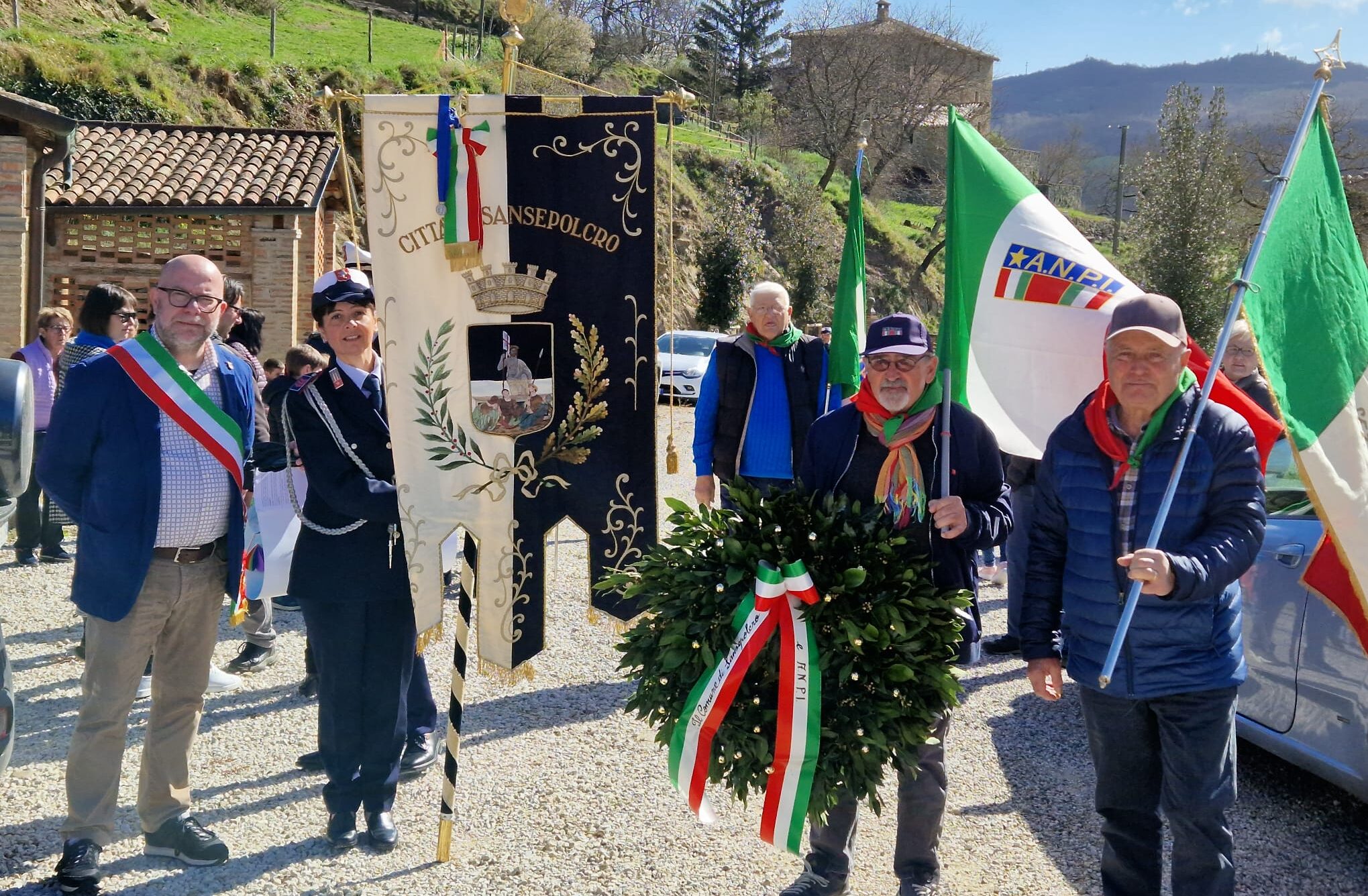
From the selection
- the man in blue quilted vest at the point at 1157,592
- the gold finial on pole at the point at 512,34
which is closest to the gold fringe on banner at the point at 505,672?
the man in blue quilted vest at the point at 1157,592

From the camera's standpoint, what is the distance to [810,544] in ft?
10.9

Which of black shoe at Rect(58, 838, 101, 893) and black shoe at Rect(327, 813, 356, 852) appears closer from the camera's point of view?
black shoe at Rect(58, 838, 101, 893)

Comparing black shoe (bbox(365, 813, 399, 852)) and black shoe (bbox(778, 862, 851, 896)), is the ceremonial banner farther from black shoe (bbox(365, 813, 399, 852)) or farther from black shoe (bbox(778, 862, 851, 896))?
black shoe (bbox(778, 862, 851, 896))

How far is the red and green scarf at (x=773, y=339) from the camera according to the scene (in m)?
5.68

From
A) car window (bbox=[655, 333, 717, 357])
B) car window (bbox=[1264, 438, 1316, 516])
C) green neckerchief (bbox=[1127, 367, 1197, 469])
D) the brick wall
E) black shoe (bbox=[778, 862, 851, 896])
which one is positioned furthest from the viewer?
car window (bbox=[655, 333, 717, 357])

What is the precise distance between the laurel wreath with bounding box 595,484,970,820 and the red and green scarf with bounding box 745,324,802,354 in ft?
7.63

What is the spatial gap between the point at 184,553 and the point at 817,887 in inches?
96.4

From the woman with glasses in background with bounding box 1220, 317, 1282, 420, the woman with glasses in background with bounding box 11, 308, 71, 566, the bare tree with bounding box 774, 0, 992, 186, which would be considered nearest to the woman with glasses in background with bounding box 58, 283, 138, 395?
the woman with glasses in background with bounding box 11, 308, 71, 566

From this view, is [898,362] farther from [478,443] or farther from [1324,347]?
[478,443]

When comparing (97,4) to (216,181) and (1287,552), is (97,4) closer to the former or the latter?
(216,181)

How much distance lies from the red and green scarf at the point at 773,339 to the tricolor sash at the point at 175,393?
9.09 feet

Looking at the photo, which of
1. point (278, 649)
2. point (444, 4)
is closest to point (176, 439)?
point (278, 649)

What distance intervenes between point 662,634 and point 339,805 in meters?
1.59

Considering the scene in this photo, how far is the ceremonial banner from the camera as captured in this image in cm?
377
